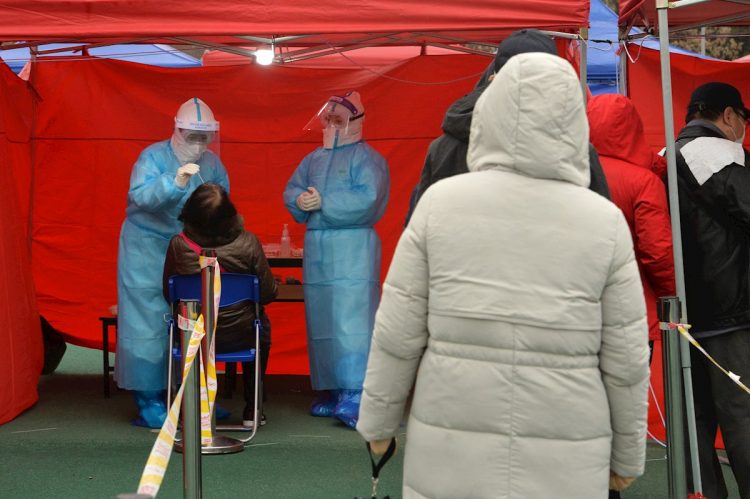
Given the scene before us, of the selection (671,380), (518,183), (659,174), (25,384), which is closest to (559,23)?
(659,174)

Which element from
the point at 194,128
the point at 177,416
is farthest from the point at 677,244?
the point at 194,128

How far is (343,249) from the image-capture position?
5934 millimetres

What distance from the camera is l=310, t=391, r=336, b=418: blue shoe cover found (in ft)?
20.0

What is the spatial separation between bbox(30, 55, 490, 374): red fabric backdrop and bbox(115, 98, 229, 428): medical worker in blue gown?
1.02 meters

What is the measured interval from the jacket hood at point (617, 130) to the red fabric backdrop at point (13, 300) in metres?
3.20

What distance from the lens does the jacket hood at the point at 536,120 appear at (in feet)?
7.29

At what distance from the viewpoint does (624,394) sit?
230 centimetres

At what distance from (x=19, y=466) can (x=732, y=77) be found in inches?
164

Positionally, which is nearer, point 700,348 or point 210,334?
point 700,348

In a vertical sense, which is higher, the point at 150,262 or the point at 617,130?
the point at 617,130

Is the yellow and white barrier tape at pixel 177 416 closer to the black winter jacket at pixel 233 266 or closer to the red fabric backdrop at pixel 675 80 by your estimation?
the black winter jacket at pixel 233 266

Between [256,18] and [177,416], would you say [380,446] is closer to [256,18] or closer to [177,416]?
[177,416]

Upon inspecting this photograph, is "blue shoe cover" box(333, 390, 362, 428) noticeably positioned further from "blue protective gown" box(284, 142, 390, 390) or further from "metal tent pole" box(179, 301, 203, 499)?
"metal tent pole" box(179, 301, 203, 499)

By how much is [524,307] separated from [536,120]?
1.24 feet
